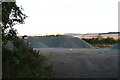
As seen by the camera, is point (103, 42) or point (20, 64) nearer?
point (20, 64)

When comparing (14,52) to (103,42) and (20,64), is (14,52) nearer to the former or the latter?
(20,64)

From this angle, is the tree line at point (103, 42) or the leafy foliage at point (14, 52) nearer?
the leafy foliage at point (14, 52)

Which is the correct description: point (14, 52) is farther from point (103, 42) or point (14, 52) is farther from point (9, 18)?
point (103, 42)

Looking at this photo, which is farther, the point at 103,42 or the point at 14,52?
the point at 103,42

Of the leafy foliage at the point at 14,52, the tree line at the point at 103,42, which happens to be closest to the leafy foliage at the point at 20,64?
the leafy foliage at the point at 14,52

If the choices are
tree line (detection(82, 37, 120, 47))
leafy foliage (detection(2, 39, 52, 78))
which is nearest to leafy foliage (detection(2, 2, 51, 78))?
leafy foliage (detection(2, 39, 52, 78))

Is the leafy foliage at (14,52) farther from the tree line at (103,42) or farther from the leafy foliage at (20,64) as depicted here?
the tree line at (103,42)

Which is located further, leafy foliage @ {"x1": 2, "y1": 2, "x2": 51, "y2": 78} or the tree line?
the tree line

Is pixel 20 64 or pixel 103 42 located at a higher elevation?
pixel 103 42

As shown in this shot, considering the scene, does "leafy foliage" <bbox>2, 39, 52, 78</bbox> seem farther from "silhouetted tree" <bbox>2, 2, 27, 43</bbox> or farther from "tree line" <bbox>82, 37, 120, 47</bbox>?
"tree line" <bbox>82, 37, 120, 47</bbox>

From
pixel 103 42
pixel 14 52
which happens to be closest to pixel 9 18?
pixel 14 52

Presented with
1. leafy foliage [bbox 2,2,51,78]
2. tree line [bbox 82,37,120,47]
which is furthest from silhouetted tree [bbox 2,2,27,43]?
tree line [bbox 82,37,120,47]

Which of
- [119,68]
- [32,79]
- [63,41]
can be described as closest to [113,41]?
[63,41]

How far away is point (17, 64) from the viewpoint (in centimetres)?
710
